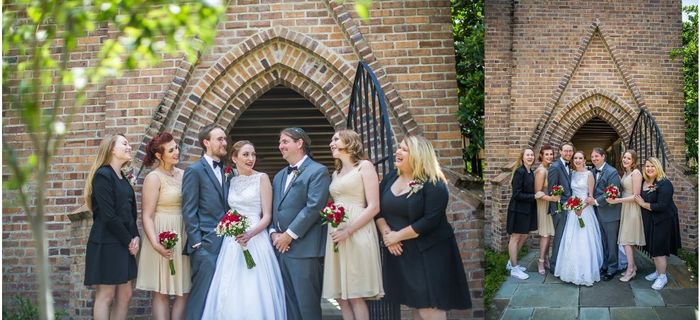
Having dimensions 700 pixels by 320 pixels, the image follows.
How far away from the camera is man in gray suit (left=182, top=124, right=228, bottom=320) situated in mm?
5109

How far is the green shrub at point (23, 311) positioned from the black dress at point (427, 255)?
408 centimetres

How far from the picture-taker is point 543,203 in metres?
9.37

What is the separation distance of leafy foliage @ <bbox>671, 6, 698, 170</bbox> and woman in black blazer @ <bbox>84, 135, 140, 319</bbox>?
9.91m

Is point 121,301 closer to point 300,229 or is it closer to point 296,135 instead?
point 300,229

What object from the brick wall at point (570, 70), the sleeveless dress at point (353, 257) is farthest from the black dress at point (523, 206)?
the sleeveless dress at point (353, 257)

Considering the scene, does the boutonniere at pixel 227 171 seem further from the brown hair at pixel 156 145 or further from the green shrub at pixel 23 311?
the green shrub at pixel 23 311

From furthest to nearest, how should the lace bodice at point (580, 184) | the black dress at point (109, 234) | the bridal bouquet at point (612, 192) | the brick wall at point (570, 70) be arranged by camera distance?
the brick wall at point (570, 70) < the lace bodice at point (580, 184) < the bridal bouquet at point (612, 192) < the black dress at point (109, 234)

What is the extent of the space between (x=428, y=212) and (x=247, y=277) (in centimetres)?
151

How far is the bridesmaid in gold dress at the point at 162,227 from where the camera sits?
5.18m

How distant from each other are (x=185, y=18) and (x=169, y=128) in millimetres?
3124

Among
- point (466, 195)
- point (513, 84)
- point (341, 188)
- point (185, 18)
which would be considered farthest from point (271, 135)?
point (185, 18)

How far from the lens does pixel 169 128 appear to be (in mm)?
6832

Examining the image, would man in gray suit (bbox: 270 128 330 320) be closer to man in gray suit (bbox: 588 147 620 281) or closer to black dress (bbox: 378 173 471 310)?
black dress (bbox: 378 173 471 310)

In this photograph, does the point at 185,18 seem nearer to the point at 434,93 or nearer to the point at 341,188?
the point at 341,188
